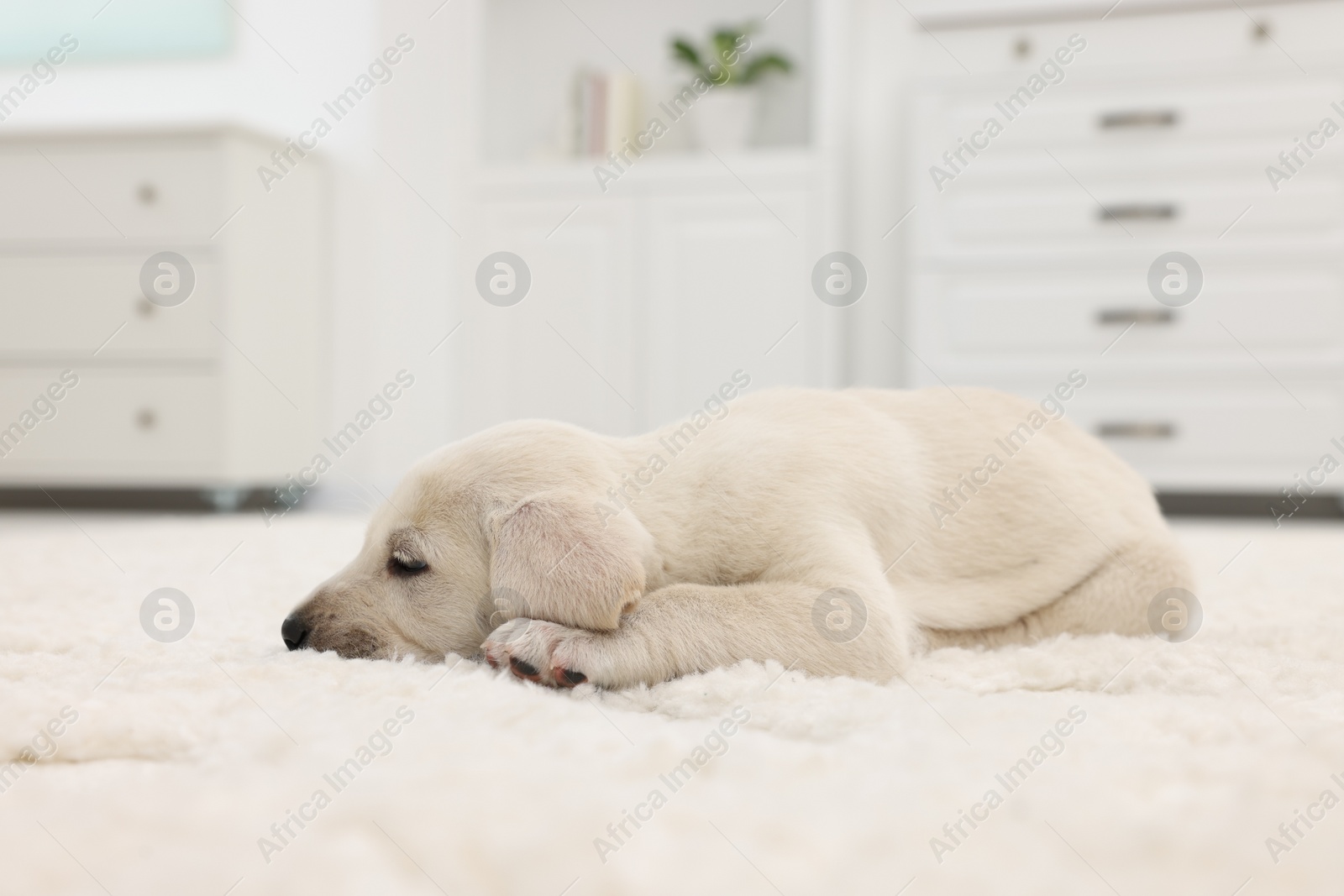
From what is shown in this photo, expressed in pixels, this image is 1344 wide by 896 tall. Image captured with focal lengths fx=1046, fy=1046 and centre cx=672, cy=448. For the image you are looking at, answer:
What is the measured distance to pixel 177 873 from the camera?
0.76 metres

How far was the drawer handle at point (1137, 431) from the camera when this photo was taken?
4.38 meters

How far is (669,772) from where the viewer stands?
0.92 m

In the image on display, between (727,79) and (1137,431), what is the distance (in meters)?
2.56

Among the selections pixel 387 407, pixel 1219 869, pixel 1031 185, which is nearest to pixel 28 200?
pixel 387 407

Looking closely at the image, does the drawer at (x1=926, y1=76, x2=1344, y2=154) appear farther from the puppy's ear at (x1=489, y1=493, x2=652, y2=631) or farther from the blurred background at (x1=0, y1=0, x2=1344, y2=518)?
the puppy's ear at (x1=489, y1=493, x2=652, y2=631)

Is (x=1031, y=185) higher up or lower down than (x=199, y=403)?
higher up

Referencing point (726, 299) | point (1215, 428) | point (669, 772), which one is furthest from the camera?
point (726, 299)

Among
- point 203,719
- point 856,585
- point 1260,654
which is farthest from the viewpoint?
point 1260,654

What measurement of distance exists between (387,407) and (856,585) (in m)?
4.37

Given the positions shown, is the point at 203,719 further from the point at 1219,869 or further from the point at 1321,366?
the point at 1321,366

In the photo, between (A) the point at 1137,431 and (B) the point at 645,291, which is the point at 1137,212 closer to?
(A) the point at 1137,431

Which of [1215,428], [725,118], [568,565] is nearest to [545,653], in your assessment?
[568,565]

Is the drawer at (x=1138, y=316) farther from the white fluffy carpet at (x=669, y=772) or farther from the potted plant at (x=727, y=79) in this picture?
the white fluffy carpet at (x=669, y=772)

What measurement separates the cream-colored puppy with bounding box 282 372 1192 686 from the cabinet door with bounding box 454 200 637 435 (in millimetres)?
3372
